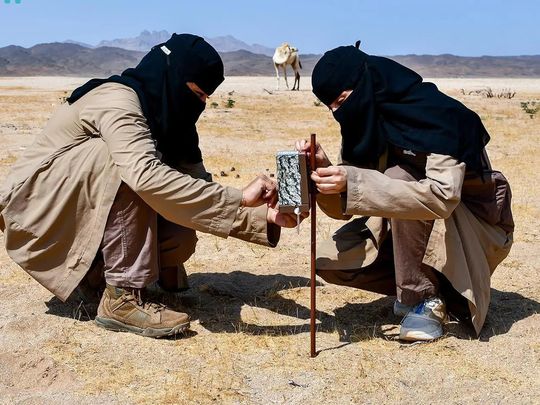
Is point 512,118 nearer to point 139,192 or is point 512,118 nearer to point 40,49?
point 139,192

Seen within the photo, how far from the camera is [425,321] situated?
3.55m

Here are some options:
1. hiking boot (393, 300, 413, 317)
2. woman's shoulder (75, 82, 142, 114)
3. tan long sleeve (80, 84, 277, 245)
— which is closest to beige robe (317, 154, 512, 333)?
hiking boot (393, 300, 413, 317)

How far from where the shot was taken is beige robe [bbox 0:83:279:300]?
337 cm

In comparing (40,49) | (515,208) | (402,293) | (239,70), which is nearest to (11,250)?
(402,293)

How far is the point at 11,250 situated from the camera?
369cm

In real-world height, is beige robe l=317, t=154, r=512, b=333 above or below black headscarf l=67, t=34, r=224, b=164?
below

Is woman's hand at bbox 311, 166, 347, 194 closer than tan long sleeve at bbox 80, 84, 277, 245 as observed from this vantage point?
Yes

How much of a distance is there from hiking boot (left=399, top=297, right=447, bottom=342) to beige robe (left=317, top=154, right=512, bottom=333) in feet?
0.53

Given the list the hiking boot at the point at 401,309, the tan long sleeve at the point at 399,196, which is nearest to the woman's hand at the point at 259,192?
the tan long sleeve at the point at 399,196

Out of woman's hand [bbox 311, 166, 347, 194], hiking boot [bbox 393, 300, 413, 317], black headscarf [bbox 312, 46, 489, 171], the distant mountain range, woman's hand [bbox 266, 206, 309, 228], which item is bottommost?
the distant mountain range

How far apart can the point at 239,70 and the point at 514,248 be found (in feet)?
277

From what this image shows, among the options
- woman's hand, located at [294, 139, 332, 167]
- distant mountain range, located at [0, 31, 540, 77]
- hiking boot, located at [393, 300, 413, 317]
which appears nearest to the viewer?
woman's hand, located at [294, 139, 332, 167]

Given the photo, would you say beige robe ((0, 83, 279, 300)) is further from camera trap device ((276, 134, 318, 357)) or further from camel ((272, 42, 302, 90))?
camel ((272, 42, 302, 90))

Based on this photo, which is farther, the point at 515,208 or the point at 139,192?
the point at 515,208
